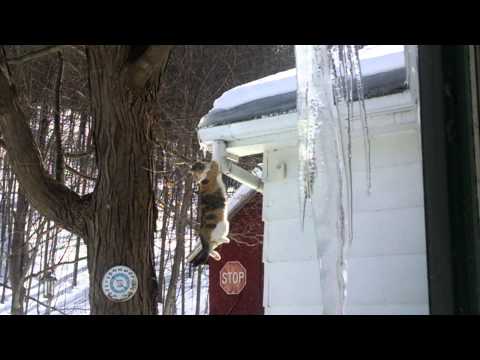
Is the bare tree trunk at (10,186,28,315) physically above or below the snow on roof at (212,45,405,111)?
below

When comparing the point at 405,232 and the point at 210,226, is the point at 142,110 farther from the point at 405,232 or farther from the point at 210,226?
the point at 405,232

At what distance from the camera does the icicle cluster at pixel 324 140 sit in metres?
2.21

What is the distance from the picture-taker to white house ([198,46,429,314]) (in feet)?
12.0

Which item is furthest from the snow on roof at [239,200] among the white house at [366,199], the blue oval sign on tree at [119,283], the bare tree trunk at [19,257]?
the blue oval sign on tree at [119,283]

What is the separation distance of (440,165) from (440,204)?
9cm

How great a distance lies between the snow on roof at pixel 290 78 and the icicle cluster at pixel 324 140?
1290 mm

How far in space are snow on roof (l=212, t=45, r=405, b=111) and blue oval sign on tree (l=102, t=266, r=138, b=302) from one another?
53.0 inches

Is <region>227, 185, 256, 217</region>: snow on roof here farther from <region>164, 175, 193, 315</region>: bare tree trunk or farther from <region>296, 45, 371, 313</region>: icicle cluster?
<region>296, 45, 371, 313</region>: icicle cluster

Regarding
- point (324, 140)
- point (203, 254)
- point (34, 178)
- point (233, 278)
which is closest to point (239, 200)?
point (233, 278)

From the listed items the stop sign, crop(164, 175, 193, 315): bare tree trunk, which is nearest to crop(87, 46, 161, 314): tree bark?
the stop sign

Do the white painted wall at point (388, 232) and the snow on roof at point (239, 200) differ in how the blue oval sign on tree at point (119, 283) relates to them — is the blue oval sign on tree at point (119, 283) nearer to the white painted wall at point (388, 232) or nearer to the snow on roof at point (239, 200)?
the white painted wall at point (388, 232)
